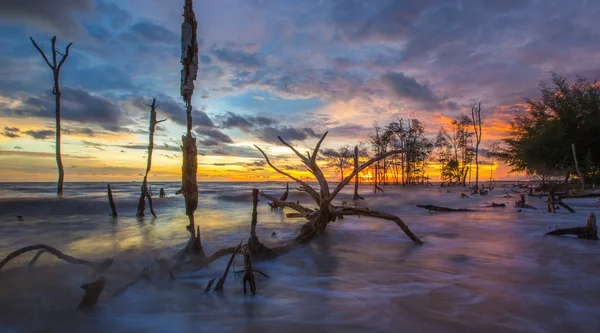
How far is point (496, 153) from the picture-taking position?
30.0 m

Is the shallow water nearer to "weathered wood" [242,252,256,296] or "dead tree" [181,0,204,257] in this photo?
"weathered wood" [242,252,256,296]

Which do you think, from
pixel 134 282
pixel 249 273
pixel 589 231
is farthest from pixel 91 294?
pixel 589 231

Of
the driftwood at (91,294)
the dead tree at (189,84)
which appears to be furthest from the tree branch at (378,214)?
the driftwood at (91,294)

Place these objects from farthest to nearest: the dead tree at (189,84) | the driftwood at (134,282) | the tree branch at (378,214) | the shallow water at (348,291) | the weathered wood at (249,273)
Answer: the tree branch at (378,214)
the dead tree at (189,84)
the driftwood at (134,282)
the weathered wood at (249,273)
the shallow water at (348,291)

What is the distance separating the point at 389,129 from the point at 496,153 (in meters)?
18.4

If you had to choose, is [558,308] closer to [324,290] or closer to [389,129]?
[324,290]

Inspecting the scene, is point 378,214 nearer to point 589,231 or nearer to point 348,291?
point 348,291

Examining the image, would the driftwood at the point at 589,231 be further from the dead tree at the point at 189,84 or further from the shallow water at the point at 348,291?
the dead tree at the point at 189,84

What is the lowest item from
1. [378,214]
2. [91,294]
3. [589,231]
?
[91,294]

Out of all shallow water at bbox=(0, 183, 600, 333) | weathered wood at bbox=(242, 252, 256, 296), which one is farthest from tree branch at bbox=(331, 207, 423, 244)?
weathered wood at bbox=(242, 252, 256, 296)

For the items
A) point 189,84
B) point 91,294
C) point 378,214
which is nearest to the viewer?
point 91,294

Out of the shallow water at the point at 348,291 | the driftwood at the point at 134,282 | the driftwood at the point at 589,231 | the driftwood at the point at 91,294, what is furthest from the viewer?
the driftwood at the point at 589,231

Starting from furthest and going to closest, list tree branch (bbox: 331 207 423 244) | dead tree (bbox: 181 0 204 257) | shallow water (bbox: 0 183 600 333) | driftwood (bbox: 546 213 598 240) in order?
1. tree branch (bbox: 331 207 423 244)
2. driftwood (bbox: 546 213 598 240)
3. dead tree (bbox: 181 0 204 257)
4. shallow water (bbox: 0 183 600 333)

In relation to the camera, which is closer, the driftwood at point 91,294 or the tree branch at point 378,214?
the driftwood at point 91,294
